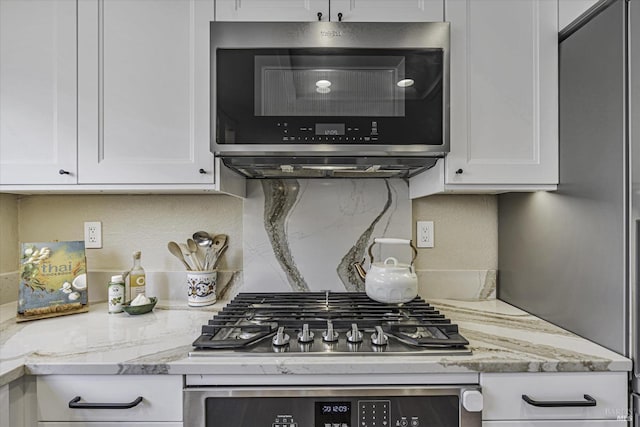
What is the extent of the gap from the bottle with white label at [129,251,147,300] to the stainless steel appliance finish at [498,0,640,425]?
1.56 m

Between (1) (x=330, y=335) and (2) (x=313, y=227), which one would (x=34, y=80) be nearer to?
(2) (x=313, y=227)

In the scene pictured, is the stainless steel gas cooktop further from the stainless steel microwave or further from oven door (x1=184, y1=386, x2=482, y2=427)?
the stainless steel microwave

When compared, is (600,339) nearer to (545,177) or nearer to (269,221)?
(545,177)

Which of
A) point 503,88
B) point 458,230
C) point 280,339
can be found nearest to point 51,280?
point 280,339

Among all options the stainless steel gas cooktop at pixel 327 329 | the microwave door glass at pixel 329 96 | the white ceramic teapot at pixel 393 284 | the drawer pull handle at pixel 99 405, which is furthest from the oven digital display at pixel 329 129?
the drawer pull handle at pixel 99 405

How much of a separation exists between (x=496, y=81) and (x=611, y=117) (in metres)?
0.38

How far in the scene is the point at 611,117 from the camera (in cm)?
106

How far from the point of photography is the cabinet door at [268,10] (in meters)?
1.32

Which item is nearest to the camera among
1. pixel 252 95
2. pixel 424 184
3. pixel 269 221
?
pixel 252 95

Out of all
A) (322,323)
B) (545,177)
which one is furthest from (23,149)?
(545,177)

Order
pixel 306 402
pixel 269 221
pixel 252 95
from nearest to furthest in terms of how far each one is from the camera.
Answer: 1. pixel 306 402
2. pixel 252 95
3. pixel 269 221

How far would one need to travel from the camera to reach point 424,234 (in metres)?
1.72

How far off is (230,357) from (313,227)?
0.78 meters

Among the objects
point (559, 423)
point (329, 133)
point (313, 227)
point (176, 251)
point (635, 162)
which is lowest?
point (559, 423)
